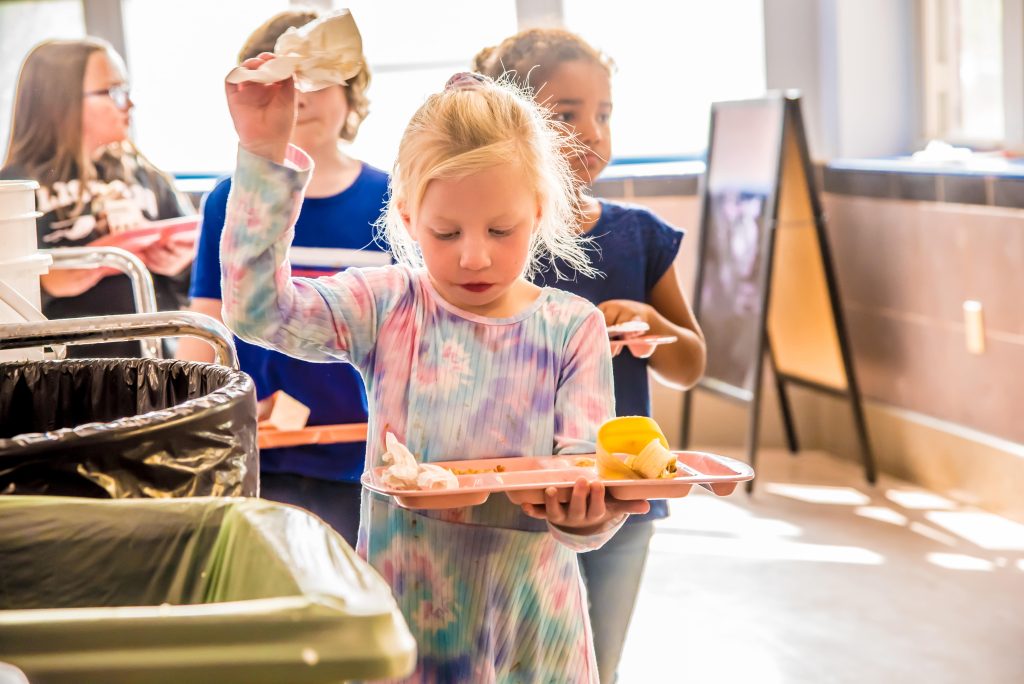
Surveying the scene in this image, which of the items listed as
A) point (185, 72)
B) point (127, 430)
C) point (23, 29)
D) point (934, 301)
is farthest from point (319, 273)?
point (23, 29)

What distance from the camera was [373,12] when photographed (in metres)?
5.26

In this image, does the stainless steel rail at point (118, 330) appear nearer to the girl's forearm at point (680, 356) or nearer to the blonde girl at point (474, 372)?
the blonde girl at point (474, 372)

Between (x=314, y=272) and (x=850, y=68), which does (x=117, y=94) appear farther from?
(x=850, y=68)

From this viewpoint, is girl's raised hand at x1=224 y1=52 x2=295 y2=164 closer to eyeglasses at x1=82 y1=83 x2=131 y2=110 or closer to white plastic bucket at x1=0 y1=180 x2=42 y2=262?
white plastic bucket at x1=0 y1=180 x2=42 y2=262

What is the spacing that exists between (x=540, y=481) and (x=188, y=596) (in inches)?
16.0

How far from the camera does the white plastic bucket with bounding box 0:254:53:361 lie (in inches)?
55.1

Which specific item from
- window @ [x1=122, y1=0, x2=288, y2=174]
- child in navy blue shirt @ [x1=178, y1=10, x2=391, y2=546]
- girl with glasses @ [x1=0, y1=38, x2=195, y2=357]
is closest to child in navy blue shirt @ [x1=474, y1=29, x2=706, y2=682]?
child in navy blue shirt @ [x1=178, y1=10, x2=391, y2=546]

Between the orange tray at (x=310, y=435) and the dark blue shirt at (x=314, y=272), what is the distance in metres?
0.05

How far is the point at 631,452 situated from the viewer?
1.27 meters

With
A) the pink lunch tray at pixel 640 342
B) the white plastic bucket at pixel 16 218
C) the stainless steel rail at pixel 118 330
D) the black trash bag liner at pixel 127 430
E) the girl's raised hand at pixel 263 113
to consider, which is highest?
the girl's raised hand at pixel 263 113

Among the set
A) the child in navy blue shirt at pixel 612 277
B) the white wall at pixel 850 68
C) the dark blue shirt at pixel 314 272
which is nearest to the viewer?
the child in navy blue shirt at pixel 612 277

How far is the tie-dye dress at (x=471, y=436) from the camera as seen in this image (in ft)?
4.40

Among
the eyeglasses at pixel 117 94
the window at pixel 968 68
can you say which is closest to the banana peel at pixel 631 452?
the eyeglasses at pixel 117 94

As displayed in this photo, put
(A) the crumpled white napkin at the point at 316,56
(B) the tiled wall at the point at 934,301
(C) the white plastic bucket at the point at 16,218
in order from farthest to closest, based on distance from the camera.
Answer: (B) the tiled wall at the point at 934,301, (C) the white plastic bucket at the point at 16,218, (A) the crumpled white napkin at the point at 316,56
